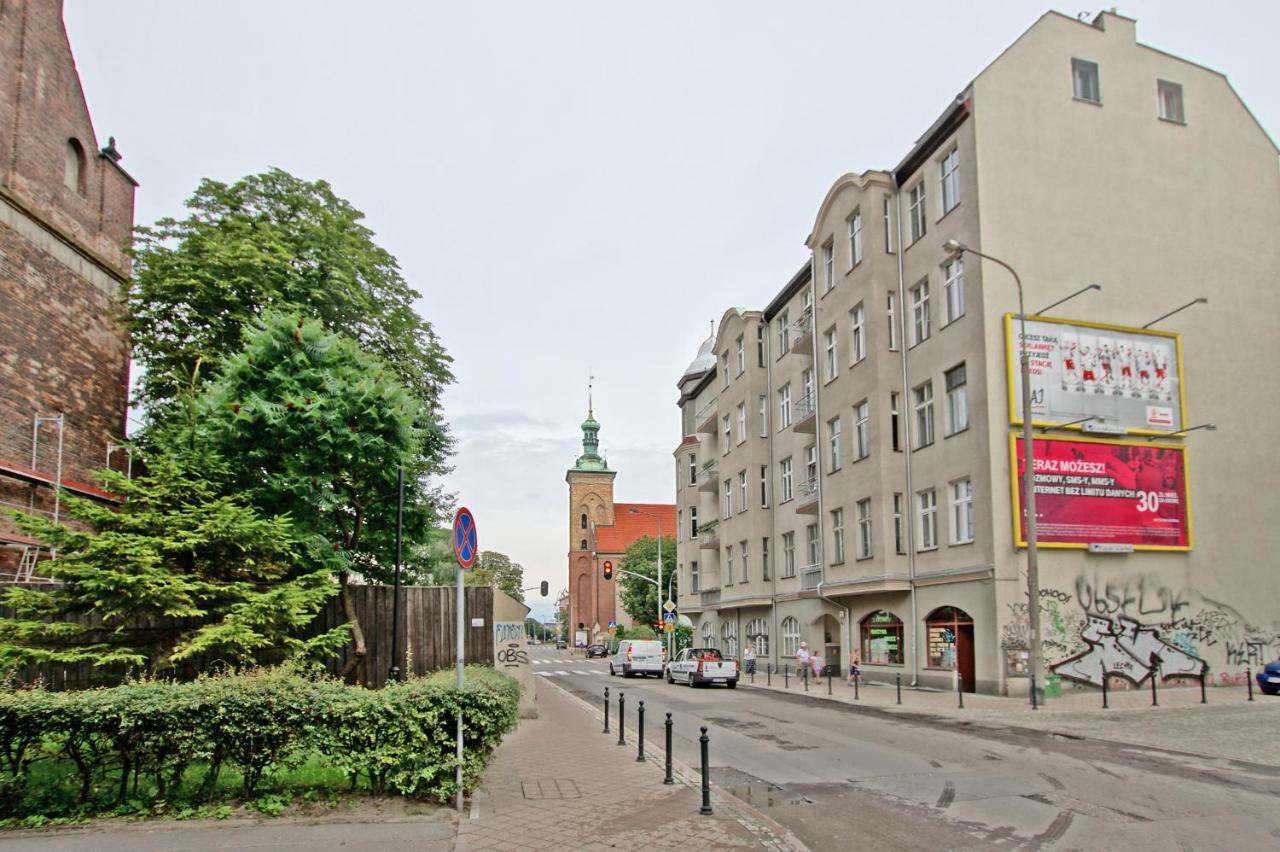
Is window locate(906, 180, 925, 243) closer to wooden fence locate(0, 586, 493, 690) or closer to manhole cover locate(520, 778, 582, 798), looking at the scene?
wooden fence locate(0, 586, 493, 690)

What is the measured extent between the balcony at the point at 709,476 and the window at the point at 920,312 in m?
21.2

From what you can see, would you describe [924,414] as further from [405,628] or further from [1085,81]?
[405,628]

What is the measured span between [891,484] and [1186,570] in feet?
27.4

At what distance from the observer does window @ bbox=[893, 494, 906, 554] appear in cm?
2931

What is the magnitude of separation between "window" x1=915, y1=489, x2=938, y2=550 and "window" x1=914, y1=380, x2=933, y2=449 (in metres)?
1.54

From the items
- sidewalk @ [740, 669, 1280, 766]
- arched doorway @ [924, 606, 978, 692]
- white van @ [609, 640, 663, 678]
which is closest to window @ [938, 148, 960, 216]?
arched doorway @ [924, 606, 978, 692]

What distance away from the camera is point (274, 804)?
838 cm

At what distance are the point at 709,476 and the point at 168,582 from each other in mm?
40682

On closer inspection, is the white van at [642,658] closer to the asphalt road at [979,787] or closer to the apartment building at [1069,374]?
the apartment building at [1069,374]

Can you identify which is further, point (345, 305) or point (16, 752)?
point (345, 305)

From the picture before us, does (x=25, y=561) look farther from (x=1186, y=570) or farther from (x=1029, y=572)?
(x=1186, y=570)

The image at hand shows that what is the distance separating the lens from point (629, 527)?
114 meters

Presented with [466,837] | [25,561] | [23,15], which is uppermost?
[23,15]

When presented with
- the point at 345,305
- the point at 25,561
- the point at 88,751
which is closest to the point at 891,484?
the point at 345,305
